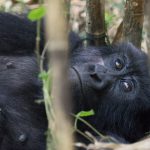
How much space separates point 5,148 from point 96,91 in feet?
2.08

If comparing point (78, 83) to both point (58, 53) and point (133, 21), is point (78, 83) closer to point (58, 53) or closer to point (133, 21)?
point (133, 21)

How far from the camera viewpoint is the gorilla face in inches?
110

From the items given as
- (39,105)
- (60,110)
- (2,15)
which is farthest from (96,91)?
(60,110)

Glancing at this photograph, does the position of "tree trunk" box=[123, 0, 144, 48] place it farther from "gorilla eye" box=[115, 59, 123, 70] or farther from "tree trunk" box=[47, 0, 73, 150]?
"tree trunk" box=[47, 0, 73, 150]

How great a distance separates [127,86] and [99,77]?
231 millimetres

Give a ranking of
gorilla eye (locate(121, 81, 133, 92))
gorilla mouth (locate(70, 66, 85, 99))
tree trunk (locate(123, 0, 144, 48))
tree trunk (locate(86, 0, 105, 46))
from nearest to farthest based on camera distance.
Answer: gorilla mouth (locate(70, 66, 85, 99)) < gorilla eye (locate(121, 81, 133, 92)) < tree trunk (locate(123, 0, 144, 48)) < tree trunk (locate(86, 0, 105, 46))

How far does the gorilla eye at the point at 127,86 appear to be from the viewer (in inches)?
114

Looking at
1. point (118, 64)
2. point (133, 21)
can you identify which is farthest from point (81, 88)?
point (133, 21)

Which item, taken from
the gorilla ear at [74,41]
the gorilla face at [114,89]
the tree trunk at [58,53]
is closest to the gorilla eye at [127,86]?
the gorilla face at [114,89]

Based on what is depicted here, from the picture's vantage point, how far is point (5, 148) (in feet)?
8.79

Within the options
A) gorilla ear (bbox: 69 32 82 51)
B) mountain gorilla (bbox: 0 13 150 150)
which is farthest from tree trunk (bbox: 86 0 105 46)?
mountain gorilla (bbox: 0 13 150 150)

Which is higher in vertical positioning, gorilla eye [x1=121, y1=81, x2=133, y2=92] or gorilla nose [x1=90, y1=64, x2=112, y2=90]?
gorilla nose [x1=90, y1=64, x2=112, y2=90]

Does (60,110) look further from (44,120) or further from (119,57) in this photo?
(119,57)

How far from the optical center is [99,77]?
109 inches
